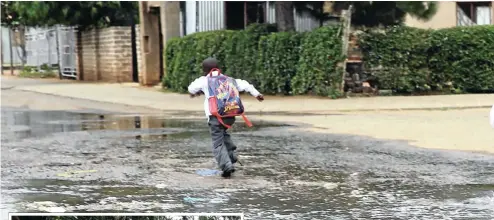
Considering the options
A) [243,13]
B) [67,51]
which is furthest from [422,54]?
[67,51]

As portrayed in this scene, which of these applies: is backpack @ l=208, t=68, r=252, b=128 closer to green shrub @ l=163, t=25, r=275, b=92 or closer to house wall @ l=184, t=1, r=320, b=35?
green shrub @ l=163, t=25, r=275, b=92

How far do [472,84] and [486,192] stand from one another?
10.6 meters

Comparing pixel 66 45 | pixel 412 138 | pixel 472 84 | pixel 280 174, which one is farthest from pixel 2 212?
pixel 66 45

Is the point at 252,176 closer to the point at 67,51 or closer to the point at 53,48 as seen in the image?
the point at 67,51

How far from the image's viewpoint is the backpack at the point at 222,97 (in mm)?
8086

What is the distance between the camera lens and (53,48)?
35156 mm

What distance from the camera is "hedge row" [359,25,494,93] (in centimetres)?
1797

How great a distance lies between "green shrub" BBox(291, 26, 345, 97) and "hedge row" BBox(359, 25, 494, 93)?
0.80 metres

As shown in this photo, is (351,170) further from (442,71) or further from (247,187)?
(442,71)

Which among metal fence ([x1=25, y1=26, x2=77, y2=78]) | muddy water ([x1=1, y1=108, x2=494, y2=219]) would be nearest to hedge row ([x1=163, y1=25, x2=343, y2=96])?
muddy water ([x1=1, y1=108, x2=494, y2=219])

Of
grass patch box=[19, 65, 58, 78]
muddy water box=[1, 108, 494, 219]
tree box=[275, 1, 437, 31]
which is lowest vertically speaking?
muddy water box=[1, 108, 494, 219]

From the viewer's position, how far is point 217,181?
823cm

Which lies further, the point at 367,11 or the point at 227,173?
the point at 367,11

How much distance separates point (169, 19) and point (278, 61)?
20.1ft
